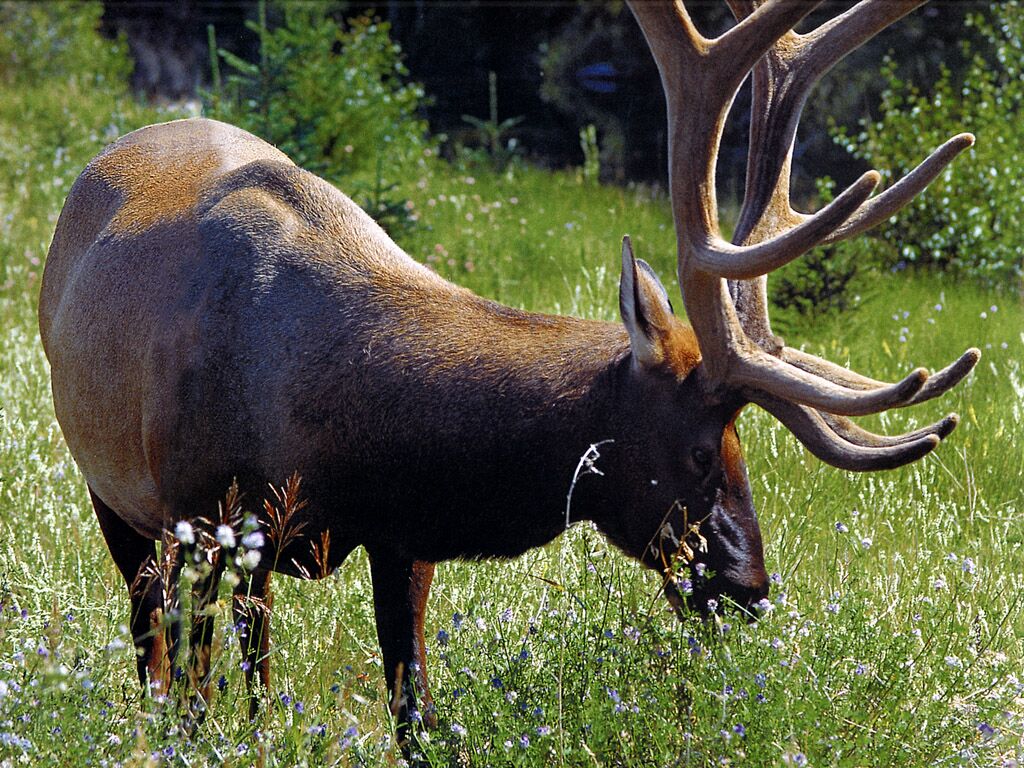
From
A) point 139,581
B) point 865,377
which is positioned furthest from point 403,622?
point 865,377

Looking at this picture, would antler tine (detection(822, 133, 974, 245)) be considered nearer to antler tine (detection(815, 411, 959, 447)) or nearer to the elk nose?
antler tine (detection(815, 411, 959, 447))

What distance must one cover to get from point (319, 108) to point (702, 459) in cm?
534

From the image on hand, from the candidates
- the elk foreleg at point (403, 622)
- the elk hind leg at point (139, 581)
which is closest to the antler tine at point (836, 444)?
the elk foreleg at point (403, 622)

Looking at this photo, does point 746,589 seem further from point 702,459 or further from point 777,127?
point 777,127

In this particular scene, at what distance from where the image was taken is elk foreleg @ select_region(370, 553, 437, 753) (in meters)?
3.46

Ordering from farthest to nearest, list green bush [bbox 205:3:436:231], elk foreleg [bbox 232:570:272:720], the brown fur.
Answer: green bush [bbox 205:3:436:231] → elk foreleg [bbox 232:570:272:720] → the brown fur

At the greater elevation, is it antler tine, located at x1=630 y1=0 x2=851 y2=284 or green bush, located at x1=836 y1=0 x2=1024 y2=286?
antler tine, located at x1=630 y1=0 x2=851 y2=284

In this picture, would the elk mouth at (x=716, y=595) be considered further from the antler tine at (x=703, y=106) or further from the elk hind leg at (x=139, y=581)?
the elk hind leg at (x=139, y=581)

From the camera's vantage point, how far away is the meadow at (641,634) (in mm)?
2793

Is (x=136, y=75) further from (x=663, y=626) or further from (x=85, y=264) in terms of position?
(x=663, y=626)

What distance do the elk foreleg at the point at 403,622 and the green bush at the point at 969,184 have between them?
4570 mm

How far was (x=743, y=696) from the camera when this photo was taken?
2.78 meters

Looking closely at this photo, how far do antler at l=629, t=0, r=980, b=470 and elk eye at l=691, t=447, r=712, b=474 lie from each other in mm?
150

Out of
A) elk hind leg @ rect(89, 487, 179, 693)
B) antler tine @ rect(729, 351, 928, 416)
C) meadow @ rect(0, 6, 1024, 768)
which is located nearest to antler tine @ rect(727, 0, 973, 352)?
antler tine @ rect(729, 351, 928, 416)
